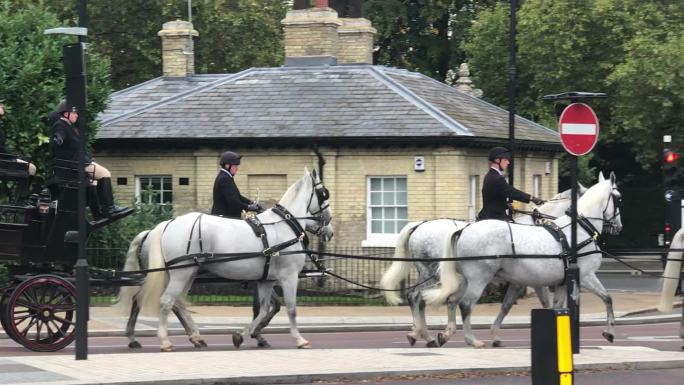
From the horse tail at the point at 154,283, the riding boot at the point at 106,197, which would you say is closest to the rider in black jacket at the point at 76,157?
the riding boot at the point at 106,197

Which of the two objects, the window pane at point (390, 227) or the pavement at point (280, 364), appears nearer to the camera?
the pavement at point (280, 364)

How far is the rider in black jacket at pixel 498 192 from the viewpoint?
65.3 ft

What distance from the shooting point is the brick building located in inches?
1251

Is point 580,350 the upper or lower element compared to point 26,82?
lower

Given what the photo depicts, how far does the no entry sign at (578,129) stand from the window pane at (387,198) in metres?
15.3

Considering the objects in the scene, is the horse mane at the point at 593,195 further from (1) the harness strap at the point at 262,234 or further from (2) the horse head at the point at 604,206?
(1) the harness strap at the point at 262,234

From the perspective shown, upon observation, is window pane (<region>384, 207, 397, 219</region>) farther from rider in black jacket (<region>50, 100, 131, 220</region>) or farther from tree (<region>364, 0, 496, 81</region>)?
tree (<region>364, 0, 496, 81</region>)

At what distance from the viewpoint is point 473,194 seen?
108ft

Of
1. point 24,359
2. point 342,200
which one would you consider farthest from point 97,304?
point 24,359

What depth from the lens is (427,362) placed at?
622 inches

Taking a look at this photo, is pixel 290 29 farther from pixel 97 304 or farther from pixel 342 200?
pixel 97 304

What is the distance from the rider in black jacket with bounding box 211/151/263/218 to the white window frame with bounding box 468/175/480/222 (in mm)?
13710

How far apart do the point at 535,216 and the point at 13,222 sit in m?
7.75

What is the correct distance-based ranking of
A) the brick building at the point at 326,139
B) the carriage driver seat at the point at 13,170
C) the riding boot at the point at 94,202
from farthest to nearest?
1. the brick building at the point at 326,139
2. the riding boot at the point at 94,202
3. the carriage driver seat at the point at 13,170
